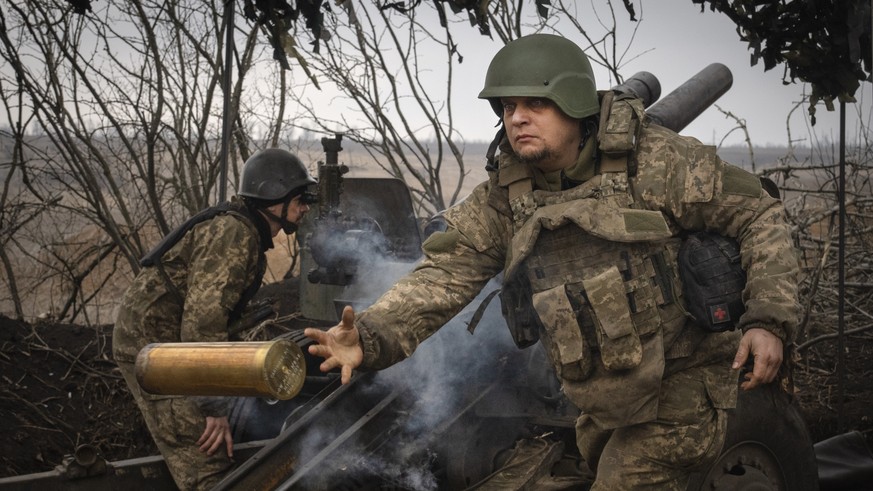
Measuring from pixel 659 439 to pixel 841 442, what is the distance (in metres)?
2.25

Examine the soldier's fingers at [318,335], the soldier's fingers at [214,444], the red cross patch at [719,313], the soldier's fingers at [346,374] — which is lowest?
the soldier's fingers at [214,444]

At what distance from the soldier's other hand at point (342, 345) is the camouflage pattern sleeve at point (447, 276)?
17 cm

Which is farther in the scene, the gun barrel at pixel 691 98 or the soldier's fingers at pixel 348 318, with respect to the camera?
the gun barrel at pixel 691 98

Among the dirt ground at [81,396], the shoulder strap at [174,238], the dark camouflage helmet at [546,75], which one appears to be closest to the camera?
the dark camouflage helmet at [546,75]

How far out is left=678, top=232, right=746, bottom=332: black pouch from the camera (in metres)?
3.16

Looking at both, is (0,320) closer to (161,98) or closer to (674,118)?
(161,98)

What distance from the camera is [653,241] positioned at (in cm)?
319

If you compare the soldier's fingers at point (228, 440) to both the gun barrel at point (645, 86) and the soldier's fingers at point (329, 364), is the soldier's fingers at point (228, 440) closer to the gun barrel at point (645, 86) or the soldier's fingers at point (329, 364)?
the soldier's fingers at point (329, 364)

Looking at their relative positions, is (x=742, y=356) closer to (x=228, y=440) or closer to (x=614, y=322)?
(x=614, y=322)

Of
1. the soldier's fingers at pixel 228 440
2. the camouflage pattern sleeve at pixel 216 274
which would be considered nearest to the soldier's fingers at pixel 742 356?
the camouflage pattern sleeve at pixel 216 274

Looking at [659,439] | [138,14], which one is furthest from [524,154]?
[138,14]

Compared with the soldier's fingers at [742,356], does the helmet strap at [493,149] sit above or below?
above

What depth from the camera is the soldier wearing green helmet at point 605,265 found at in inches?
124

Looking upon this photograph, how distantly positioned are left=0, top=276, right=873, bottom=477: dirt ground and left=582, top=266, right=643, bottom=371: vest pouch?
311 centimetres
